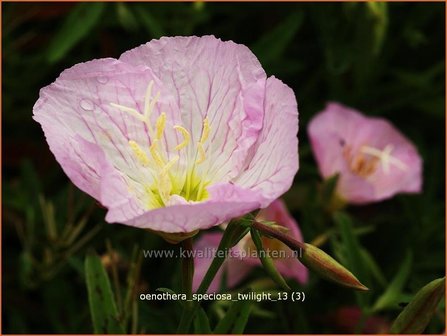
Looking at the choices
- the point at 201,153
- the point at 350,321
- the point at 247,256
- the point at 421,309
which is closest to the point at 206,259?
the point at 247,256

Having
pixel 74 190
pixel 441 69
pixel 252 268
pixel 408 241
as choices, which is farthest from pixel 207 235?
pixel 441 69

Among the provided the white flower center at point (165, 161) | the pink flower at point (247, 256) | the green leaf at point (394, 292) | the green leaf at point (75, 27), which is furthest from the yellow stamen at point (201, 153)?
the green leaf at point (75, 27)

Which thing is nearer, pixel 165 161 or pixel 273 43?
pixel 165 161

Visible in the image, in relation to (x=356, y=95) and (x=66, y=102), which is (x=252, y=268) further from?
(x=66, y=102)

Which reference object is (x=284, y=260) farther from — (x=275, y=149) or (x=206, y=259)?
(x=275, y=149)

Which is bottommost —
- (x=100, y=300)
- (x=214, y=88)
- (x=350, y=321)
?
(x=350, y=321)

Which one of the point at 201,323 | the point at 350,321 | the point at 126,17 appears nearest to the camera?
the point at 201,323
